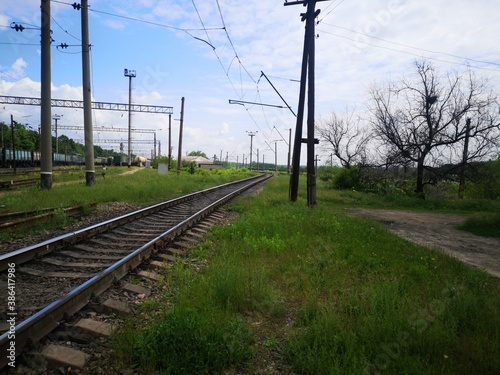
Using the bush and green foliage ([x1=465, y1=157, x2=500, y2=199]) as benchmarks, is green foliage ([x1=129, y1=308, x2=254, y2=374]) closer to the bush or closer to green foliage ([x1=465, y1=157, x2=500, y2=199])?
green foliage ([x1=465, y1=157, x2=500, y2=199])

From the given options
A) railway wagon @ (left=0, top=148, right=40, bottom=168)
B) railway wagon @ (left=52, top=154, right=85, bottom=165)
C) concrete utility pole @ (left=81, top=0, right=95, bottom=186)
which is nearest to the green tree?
railway wagon @ (left=52, top=154, right=85, bottom=165)

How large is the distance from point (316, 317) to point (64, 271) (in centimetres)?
374

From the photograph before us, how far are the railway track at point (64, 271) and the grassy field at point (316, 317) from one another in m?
0.71

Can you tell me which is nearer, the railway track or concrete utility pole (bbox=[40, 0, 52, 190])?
the railway track

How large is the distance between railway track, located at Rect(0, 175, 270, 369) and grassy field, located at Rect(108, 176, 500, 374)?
0.71 m

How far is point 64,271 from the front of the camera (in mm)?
4980

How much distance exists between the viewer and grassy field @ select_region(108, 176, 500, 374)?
2.98 metres

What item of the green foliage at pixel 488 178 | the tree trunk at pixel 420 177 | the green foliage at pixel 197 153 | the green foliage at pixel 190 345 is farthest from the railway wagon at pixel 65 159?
the green foliage at pixel 197 153

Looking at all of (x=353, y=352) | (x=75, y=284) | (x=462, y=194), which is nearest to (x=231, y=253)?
(x=75, y=284)

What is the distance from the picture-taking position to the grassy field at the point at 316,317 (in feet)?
9.77

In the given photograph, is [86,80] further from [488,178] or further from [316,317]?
[488,178]

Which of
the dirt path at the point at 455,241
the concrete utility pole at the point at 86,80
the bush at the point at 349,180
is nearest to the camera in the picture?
the dirt path at the point at 455,241

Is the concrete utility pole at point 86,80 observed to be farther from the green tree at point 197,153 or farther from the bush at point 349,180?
the green tree at point 197,153

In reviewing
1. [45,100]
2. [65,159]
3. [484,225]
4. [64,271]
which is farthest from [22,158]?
[484,225]
